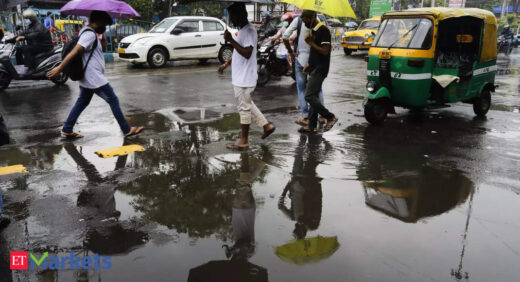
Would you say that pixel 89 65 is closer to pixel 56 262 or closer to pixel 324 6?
pixel 324 6

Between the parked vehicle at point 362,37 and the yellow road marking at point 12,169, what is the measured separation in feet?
57.6

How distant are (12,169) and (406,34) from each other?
6310 millimetres

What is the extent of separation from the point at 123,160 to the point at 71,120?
156cm

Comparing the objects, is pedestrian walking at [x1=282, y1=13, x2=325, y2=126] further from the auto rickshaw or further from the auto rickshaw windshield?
the auto rickshaw windshield

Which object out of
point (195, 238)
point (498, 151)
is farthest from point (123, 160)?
point (498, 151)

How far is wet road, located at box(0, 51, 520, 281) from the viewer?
3148mm

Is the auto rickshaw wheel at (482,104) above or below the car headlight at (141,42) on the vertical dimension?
below

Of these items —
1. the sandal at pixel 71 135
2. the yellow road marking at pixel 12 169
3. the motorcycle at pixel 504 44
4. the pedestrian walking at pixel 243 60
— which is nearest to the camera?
the yellow road marking at pixel 12 169

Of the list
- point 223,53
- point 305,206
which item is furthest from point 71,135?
point 223,53

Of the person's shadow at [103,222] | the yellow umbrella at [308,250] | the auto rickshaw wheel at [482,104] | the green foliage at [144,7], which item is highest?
the green foliage at [144,7]

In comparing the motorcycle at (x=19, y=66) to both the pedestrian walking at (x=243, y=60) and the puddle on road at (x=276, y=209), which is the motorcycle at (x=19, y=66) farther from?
the pedestrian walking at (x=243, y=60)

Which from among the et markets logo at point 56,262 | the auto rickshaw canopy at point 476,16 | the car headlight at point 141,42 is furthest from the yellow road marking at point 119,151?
the car headlight at point 141,42

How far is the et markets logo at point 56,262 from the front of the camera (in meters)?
3.06

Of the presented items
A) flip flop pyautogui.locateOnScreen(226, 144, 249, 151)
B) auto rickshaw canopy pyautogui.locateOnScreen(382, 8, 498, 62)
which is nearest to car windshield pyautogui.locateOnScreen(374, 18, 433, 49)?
auto rickshaw canopy pyautogui.locateOnScreen(382, 8, 498, 62)
